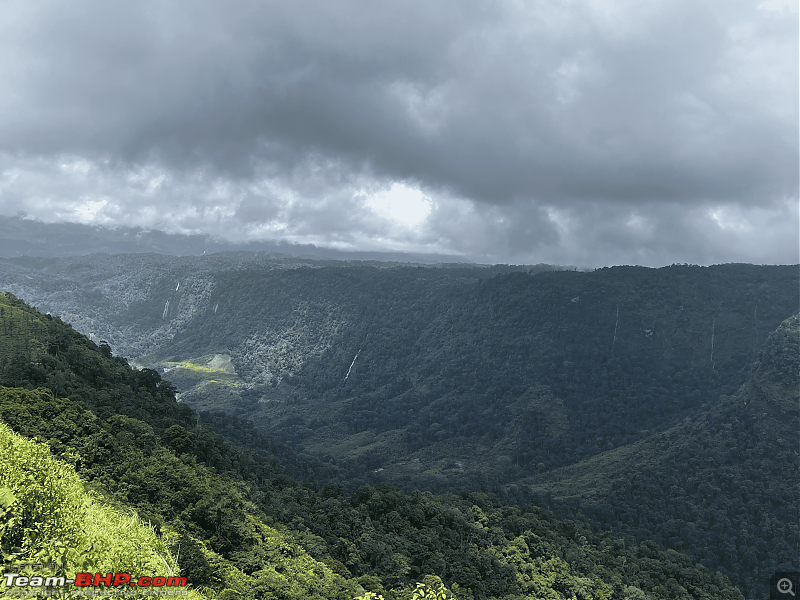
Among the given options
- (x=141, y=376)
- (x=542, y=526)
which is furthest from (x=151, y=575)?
(x=141, y=376)

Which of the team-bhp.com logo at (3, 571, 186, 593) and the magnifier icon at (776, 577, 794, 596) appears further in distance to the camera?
the magnifier icon at (776, 577, 794, 596)

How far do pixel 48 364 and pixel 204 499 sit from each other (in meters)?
61.4

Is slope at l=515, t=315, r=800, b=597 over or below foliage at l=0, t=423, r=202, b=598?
below

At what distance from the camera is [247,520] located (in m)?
70.1

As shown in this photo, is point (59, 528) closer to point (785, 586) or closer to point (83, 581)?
point (83, 581)

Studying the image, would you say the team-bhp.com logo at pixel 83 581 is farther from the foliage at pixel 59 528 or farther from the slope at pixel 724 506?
the slope at pixel 724 506

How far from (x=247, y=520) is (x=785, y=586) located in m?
149

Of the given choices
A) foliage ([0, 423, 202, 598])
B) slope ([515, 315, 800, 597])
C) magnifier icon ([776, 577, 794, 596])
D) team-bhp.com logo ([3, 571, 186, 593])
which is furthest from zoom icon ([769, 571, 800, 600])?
team-bhp.com logo ([3, 571, 186, 593])

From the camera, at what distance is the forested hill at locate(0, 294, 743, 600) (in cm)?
5306

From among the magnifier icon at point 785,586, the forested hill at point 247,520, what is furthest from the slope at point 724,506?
the forested hill at point 247,520

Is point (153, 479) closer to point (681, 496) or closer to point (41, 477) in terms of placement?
point (41, 477)

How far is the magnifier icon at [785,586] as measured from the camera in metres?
141

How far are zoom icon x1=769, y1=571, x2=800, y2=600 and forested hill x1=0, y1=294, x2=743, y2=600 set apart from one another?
3162cm

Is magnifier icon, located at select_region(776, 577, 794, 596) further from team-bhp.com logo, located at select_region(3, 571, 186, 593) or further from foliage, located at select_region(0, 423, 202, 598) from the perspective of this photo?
team-bhp.com logo, located at select_region(3, 571, 186, 593)
